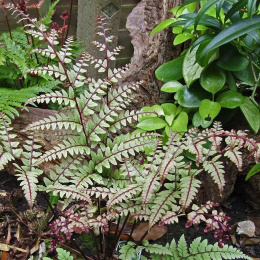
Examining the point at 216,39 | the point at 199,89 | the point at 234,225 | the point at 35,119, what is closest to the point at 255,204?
the point at 234,225

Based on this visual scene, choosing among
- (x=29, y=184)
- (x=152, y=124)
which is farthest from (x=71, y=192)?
(x=152, y=124)

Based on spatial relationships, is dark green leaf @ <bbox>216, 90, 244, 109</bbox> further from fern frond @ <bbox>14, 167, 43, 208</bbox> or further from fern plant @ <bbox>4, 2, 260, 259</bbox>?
fern frond @ <bbox>14, 167, 43, 208</bbox>

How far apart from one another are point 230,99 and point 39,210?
136 centimetres

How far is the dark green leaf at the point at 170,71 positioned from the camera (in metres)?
2.41

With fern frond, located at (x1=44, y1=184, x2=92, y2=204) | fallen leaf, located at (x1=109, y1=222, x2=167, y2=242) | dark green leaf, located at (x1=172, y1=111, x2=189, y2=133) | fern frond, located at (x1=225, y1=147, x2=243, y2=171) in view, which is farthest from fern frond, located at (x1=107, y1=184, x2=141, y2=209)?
dark green leaf, located at (x1=172, y1=111, x2=189, y2=133)

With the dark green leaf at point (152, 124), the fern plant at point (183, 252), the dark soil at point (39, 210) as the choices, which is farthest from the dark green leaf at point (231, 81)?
the fern plant at point (183, 252)

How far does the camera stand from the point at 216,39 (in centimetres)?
179

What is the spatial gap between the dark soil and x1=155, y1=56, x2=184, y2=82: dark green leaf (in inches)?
37.3

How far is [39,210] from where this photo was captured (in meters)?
2.20

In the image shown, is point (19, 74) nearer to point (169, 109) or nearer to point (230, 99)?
point (169, 109)

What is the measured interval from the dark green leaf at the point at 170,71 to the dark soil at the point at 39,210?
0.95 meters

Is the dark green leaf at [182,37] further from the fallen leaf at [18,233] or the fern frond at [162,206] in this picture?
the fallen leaf at [18,233]

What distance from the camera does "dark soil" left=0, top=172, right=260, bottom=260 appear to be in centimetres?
205

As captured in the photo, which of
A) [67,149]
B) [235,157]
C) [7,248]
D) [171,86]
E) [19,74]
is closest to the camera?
[235,157]
